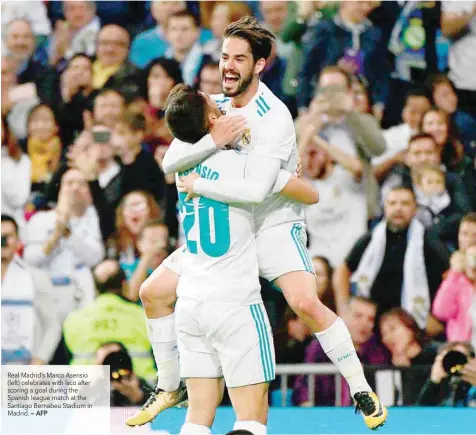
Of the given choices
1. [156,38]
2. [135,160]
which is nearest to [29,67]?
[156,38]

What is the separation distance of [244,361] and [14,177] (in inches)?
169

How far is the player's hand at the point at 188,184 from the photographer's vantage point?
182 inches

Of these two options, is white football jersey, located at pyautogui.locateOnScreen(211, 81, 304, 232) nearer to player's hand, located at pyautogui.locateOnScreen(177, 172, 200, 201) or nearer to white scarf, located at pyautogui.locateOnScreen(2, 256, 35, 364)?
player's hand, located at pyautogui.locateOnScreen(177, 172, 200, 201)

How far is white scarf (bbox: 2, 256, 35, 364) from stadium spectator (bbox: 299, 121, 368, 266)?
213cm

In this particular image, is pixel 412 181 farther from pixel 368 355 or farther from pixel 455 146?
pixel 368 355

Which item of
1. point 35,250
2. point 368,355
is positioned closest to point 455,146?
point 368,355

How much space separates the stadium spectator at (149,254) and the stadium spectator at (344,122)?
1.24 metres

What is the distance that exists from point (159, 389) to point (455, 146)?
11.2 ft

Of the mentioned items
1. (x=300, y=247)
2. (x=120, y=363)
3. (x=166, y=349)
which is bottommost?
(x=120, y=363)

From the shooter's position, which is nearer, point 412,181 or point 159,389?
point 159,389

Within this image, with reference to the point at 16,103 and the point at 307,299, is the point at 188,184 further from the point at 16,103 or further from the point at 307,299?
the point at 16,103

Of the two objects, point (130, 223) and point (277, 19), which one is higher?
point (277, 19)

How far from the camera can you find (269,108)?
4.90 m

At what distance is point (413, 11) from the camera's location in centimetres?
796
